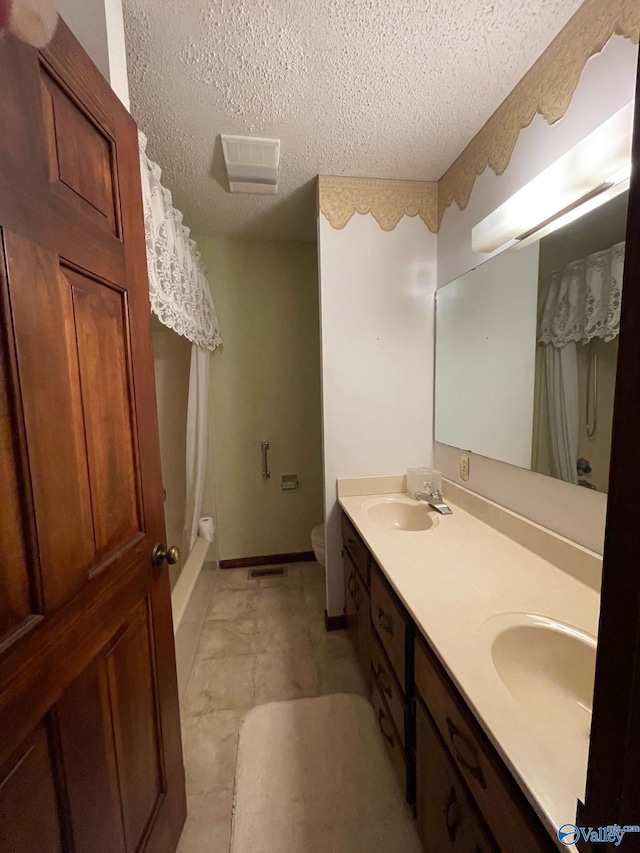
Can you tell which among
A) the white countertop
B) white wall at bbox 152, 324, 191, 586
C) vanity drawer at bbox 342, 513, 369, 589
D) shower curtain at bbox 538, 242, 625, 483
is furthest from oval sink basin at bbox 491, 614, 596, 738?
white wall at bbox 152, 324, 191, 586

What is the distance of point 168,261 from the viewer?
1318mm

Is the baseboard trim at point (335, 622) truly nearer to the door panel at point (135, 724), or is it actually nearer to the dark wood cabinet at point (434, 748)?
the dark wood cabinet at point (434, 748)

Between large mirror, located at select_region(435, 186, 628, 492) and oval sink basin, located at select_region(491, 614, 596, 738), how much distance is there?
45 centimetres

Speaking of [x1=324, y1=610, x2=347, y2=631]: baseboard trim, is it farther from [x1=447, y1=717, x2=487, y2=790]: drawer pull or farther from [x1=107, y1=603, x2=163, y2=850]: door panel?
[x1=447, y1=717, x2=487, y2=790]: drawer pull

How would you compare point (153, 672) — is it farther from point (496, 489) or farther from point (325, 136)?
point (325, 136)

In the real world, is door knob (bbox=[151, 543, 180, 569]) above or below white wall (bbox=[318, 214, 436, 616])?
below

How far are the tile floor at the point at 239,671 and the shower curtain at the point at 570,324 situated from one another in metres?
1.44

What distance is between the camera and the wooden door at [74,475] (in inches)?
20.0

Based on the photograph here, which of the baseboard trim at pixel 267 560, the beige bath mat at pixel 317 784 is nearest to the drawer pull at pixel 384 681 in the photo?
the beige bath mat at pixel 317 784

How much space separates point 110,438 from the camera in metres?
0.76

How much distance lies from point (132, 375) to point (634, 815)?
3.48ft

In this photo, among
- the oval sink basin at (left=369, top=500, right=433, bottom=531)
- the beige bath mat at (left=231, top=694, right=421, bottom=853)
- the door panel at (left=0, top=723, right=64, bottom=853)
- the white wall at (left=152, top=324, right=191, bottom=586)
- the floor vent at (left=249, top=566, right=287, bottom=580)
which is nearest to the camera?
the door panel at (left=0, top=723, right=64, bottom=853)

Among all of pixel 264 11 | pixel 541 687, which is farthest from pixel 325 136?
pixel 541 687

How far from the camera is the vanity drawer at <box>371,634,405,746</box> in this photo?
1.05m
